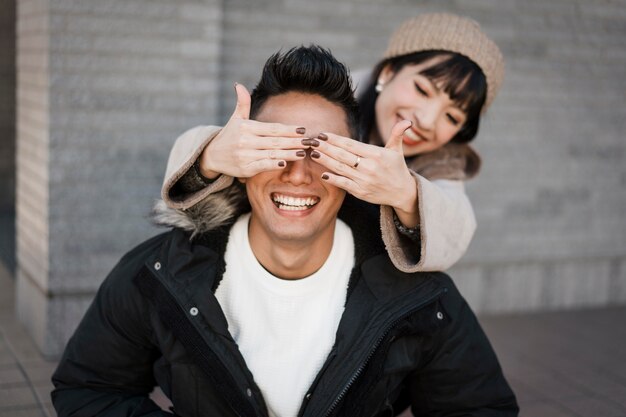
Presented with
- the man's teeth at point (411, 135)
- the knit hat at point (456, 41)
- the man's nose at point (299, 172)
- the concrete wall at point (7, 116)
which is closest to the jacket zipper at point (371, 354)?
the man's nose at point (299, 172)

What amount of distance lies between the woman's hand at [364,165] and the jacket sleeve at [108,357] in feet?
2.49

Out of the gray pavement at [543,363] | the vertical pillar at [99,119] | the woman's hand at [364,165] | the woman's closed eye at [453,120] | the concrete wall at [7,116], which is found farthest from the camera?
the concrete wall at [7,116]

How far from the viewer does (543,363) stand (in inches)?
194

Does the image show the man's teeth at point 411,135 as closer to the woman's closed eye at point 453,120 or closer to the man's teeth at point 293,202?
the woman's closed eye at point 453,120

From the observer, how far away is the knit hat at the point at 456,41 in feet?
11.0

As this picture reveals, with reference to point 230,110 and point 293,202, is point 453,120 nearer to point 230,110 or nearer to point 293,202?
point 293,202

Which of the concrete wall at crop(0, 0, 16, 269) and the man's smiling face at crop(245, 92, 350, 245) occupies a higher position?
the man's smiling face at crop(245, 92, 350, 245)

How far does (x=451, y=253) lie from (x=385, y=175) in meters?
0.50

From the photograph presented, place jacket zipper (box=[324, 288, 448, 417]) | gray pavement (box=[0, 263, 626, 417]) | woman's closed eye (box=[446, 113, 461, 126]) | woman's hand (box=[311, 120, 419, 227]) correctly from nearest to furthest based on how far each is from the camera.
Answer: woman's hand (box=[311, 120, 419, 227]) → jacket zipper (box=[324, 288, 448, 417]) → woman's closed eye (box=[446, 113, 461, 126]) → gray pavement (box=[0, 263, 626, 417])

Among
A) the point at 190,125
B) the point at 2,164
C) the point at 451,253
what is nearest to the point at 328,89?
the point at 451,253

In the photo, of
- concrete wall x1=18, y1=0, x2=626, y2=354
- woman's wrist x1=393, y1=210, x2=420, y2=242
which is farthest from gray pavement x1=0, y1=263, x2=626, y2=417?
woman's wrist x1=393, y1=210, x2=420, y2=242

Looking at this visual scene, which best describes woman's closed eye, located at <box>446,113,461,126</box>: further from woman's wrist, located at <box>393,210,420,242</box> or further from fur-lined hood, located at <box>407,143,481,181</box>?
woman's wrist, located at <box>393,210,420,242</box>

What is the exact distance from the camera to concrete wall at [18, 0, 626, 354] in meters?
4.37

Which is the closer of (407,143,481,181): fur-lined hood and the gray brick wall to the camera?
(407,143,481,181): fur-lined hood
